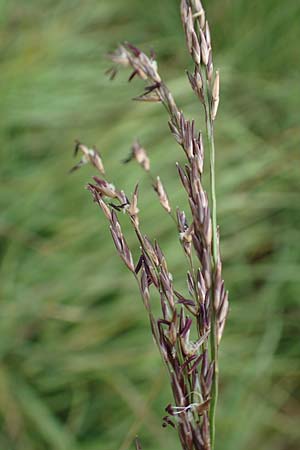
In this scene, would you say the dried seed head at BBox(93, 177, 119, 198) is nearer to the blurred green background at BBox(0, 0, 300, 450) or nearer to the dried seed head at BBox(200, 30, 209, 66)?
the dried seed head at BBox(200, 30, 209, 66)

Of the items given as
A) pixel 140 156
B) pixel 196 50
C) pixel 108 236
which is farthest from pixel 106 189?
pixel 108 236

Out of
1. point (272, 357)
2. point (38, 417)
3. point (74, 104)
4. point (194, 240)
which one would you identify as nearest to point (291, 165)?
point (272, 357)

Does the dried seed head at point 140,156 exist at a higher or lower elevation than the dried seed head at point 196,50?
lower

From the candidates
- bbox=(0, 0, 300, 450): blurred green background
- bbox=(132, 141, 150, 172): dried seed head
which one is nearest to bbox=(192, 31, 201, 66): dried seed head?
bbox=(132, 141, 150, 172): dried seed head

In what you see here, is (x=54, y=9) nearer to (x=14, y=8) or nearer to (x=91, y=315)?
(x=14, y=8)

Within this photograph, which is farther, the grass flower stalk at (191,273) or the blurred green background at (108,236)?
the blurred green background at (108,236)

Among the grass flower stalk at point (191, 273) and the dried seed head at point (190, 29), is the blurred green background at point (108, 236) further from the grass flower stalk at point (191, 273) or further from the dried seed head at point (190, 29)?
the dried seed head at point (190, 29)

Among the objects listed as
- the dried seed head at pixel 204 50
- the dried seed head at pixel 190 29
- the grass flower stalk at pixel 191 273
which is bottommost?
the grass flower stalk at pixel 191 273

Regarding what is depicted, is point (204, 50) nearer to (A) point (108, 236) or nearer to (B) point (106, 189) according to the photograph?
(B) point (106, 189)

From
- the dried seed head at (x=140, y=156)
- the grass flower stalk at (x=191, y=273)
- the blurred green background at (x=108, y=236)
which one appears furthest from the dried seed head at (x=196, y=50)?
the blurred green background at (x=108, y=236)

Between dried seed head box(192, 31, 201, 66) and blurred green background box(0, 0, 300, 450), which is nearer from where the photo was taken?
dried seed head box(192, 31, 201, 66)
